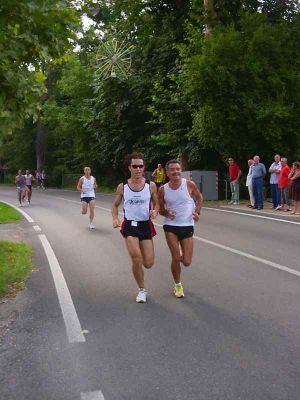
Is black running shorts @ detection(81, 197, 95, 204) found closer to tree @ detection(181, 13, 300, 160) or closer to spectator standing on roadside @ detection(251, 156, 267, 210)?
spectator standing on roadside @ detection(251, 156, 267, 210)

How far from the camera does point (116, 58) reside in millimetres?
31562

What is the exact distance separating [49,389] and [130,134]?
96.4 feet

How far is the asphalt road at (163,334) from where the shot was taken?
405 cm

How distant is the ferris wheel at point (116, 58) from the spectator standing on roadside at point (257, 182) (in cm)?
1471

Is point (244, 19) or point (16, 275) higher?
point (244, 19)

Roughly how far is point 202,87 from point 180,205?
51.4 ft

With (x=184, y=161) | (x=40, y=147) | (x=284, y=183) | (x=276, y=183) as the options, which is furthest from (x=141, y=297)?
(x=40, y=147)

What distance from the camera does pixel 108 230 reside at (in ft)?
44.7

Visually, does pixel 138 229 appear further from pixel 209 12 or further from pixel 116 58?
pixel 116 58

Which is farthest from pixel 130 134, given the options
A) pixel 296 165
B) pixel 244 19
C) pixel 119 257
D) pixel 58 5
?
pixel 58 5

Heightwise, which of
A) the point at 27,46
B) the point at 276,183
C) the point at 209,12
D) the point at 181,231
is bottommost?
the point at 181,231

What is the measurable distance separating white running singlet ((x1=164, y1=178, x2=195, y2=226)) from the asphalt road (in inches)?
36.9

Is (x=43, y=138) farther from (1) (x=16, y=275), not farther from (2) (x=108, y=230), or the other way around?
(1) (x=16, y=275)

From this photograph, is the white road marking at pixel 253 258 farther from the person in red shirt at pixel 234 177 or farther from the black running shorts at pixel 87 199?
the person in red shirt at pixel 234 177
